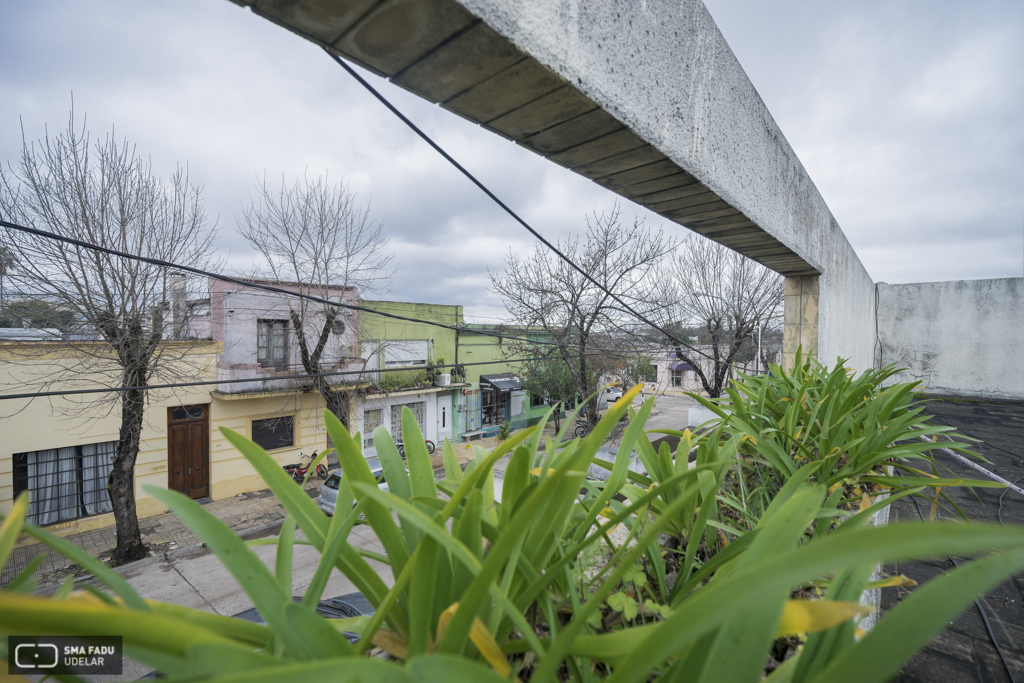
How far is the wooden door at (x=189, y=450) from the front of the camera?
25.8ft

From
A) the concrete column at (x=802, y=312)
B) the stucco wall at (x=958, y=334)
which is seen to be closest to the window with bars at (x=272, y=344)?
the concrete column at (x=802, y=312)

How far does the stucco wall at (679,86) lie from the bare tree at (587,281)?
5.37m

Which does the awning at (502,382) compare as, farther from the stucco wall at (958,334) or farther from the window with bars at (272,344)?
the stucco wall at (958,334)

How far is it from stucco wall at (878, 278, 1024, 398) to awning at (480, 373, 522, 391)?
9.18 meters

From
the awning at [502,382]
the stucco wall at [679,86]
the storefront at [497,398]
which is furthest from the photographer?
the storefront at [497,398]

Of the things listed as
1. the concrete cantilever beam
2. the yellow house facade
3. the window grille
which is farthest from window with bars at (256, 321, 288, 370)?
the concrete cantilever beam

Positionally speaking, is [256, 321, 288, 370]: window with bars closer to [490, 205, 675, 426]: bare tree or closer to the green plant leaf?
[490, 205, 675, 426]: bare tree

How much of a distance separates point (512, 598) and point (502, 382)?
13420 mm

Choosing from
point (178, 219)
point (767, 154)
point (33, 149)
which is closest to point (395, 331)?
point (178, 219)

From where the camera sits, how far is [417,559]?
0.41m

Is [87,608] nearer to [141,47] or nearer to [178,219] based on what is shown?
[141,47]

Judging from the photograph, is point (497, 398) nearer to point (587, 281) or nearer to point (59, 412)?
point (587, 281)

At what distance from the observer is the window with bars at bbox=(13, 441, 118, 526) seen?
6500mm

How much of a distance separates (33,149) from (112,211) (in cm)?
87
